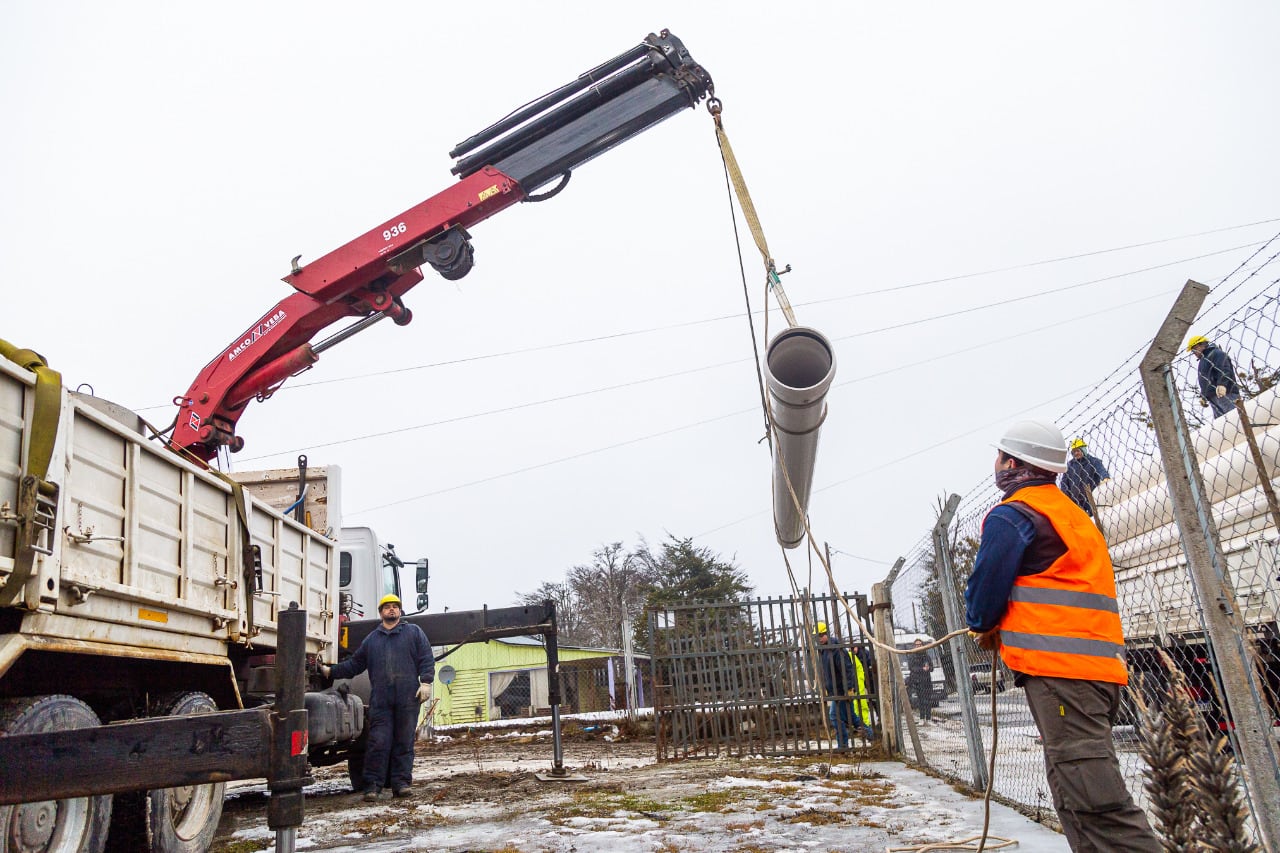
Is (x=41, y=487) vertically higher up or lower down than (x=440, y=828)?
higher up

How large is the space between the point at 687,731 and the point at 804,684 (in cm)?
148

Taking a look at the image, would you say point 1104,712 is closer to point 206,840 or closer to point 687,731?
point 206,840

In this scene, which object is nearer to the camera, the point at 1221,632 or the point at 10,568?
the point at 1221,632

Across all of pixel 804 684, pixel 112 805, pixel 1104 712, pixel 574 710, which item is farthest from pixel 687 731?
pixel 574 710

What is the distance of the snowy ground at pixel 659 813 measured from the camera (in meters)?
5.10

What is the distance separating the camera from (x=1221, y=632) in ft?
9.87

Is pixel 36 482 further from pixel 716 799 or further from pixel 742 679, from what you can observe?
pixel 742 679

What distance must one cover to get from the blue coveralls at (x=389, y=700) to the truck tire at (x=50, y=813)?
3.84m

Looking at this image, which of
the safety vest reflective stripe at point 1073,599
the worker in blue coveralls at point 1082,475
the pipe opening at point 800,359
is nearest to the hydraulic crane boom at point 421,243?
the pipe opening at point 800,359

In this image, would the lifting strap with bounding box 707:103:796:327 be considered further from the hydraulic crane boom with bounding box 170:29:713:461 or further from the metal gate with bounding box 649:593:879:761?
the metal gate with bounding box 649:593:879:761

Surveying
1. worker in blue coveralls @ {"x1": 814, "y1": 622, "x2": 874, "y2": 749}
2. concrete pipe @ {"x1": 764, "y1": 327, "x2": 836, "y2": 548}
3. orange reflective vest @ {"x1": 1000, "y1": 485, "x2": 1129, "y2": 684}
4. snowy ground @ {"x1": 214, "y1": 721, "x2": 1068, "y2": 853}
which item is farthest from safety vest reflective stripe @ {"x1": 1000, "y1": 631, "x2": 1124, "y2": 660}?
worker in blue coveralls @ {"x1": 814, "y1": 622, "x2": 874, "y2": 749}

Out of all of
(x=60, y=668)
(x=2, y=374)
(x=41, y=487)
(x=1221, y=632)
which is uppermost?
(x=2, y=374)

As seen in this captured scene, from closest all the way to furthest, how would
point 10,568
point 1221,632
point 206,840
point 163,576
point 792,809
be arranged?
point 1221,632 < point 10,568 < point 163,576 < point 206,840 < point 792,809

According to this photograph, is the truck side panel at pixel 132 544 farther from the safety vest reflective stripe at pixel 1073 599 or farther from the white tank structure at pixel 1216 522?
the white tank structure at pixel 1216 522
